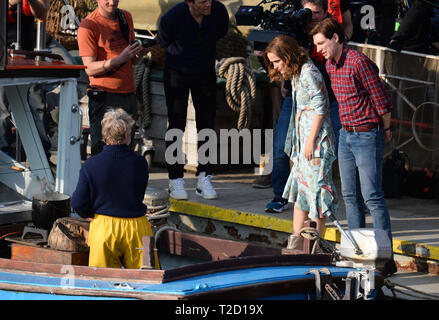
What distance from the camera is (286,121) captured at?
326 inches

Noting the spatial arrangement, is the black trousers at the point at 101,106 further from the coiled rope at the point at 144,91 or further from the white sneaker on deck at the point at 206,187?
the coiled rope at the point at 144,91

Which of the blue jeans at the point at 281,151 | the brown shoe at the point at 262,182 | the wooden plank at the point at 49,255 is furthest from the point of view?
the brown shoe at the point at 262,182

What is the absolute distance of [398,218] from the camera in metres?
8.47

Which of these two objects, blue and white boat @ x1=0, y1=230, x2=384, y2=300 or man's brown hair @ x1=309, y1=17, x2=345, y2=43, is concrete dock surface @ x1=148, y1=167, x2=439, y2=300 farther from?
man's brown hair @ x1=309, y1=17, x2=345, y2=43

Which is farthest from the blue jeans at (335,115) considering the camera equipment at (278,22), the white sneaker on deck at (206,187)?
the white sneaker on deck at (206,187)

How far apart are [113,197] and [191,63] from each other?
2927 mm

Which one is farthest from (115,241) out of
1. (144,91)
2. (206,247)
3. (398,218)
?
(144,91)

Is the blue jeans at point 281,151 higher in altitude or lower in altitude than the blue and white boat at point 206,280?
higher

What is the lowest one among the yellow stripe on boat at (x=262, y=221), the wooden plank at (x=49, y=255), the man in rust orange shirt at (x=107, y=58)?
the yellow stripe on boat at (x=262, y=221)

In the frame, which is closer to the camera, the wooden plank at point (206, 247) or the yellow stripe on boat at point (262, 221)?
the wooden plank at point (206, 247)

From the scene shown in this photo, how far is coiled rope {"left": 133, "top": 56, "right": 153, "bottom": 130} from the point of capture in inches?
408

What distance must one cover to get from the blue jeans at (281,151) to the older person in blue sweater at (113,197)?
246cm

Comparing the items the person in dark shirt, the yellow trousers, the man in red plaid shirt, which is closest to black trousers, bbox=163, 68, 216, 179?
the person in dark shirt

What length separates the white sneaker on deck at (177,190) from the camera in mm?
8891
